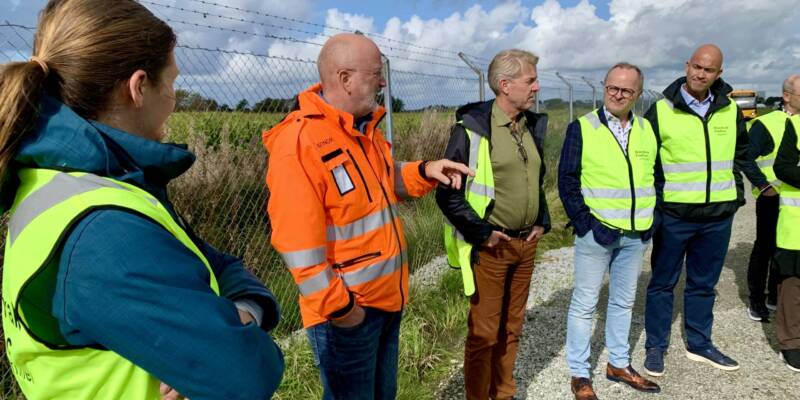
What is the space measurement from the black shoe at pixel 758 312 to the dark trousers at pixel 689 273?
1073mm

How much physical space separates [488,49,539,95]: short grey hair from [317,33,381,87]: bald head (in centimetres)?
107

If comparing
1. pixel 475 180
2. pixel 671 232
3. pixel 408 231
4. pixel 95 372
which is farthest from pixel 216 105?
pixel 671 232

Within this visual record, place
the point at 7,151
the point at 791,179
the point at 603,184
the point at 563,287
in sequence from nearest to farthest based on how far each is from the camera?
the point at 7,151 < the point at 603,184 < the point at 791,179 < the point at 563,287

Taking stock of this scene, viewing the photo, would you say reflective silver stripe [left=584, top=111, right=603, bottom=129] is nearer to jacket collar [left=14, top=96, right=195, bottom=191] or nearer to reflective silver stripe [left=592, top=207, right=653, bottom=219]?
reflective silver stripe [left=592, top=207, right=653, bottom=219]

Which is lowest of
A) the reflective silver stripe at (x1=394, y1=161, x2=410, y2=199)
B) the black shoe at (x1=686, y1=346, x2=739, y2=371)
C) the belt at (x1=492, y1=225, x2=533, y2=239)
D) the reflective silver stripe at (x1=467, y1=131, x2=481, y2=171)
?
the black shoe at (x1=686, y1=346, x2=739, y2=371)

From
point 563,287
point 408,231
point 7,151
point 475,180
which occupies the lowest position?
point 563,287

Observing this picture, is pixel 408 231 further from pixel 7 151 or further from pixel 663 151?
pixel 7 151

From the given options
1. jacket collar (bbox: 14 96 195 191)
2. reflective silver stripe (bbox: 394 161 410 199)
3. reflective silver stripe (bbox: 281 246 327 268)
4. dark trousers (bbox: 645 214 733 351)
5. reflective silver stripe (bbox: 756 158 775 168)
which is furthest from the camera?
reflective silver stripe (bbox: 756 158 775 168)

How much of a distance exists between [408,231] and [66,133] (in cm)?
495

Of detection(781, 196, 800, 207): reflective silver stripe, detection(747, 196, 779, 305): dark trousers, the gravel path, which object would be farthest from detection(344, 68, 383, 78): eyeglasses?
detection(747, 196, 779, 305): dark trousers

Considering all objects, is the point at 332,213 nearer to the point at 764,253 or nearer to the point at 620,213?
the point at 620,213

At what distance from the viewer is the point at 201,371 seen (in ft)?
3.09

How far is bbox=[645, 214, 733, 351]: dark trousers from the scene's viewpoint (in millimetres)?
3660

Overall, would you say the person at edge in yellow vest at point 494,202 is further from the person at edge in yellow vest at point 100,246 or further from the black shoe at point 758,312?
the black shoe at point 758,312
